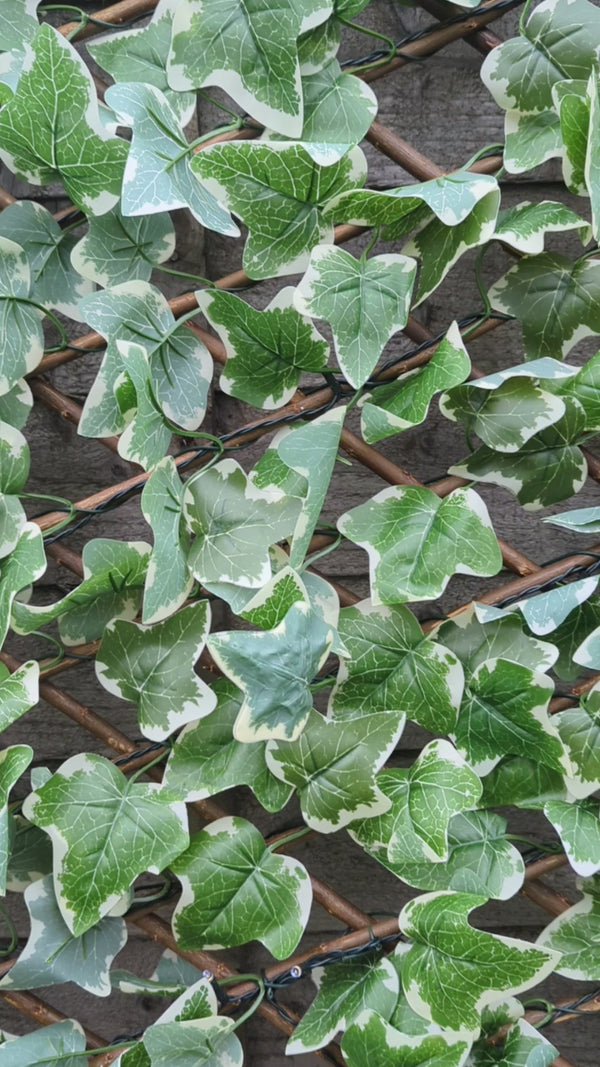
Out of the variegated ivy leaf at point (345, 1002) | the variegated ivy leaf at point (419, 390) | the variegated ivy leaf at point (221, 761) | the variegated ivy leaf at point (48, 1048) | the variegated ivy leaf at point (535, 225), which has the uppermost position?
the variegated ivy leaf at point (535, 225)

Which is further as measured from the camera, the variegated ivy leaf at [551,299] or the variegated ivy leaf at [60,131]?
the variegated ivy leaf at [551,299]

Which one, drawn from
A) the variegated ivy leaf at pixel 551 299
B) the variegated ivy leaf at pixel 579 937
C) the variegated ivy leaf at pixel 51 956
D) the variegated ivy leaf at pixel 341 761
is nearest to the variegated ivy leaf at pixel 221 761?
the variegated ivy leaf at pixel 341 761

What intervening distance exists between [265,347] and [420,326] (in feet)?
0.45

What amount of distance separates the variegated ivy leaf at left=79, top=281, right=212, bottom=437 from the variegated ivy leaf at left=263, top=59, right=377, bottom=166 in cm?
15

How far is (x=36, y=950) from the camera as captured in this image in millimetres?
670

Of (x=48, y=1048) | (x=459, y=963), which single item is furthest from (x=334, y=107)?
(x=48, y=1048)

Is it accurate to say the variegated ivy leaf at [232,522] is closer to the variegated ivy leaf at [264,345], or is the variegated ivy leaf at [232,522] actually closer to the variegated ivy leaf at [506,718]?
the variegated ivy leaf at [264,345]

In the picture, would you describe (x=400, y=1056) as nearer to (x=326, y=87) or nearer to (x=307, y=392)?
(x=307, y=392)

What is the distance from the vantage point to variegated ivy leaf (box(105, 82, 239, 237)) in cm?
58

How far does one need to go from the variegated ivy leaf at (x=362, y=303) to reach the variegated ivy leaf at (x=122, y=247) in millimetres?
140

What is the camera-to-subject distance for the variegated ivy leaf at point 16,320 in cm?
65

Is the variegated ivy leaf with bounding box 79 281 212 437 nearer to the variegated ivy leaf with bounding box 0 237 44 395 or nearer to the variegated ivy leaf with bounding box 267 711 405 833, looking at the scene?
the variegated ivy leaf with bounding box 0 237 44 395

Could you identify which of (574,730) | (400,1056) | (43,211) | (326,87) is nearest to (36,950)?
(400,1056)

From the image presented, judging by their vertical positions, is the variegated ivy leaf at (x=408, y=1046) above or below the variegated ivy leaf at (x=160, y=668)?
below
